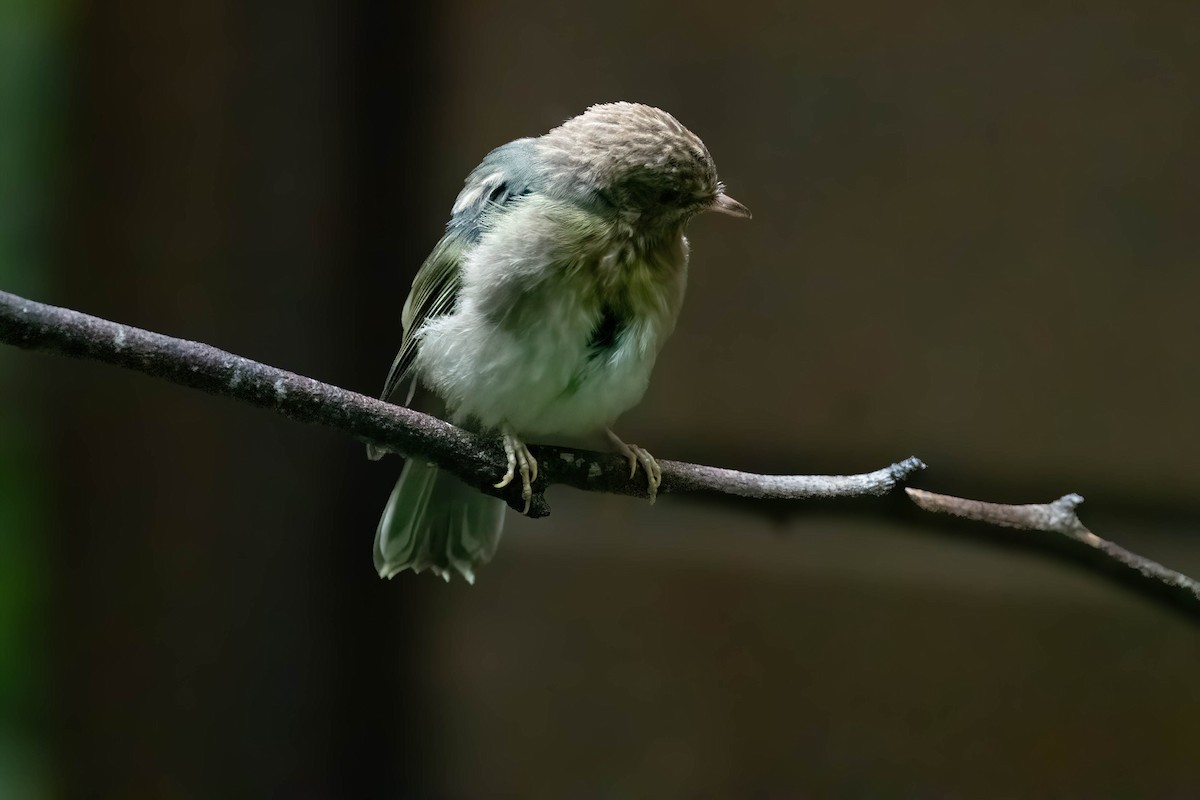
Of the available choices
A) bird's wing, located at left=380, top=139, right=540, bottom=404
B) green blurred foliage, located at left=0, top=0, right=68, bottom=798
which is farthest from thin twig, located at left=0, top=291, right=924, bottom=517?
green blurred foliage, located at left=0, top=0, right=68, bottom=798

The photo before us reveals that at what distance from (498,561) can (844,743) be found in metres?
0.77

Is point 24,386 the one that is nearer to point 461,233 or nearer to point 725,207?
point 461,233

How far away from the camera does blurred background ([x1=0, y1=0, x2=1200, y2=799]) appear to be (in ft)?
5.23

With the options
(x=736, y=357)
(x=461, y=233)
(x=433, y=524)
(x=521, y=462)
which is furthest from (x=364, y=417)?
(x=736, y=357)

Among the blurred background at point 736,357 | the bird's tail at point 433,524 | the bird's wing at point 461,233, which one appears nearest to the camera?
the bird's wing at point 461,233

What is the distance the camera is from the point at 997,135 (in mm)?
1687

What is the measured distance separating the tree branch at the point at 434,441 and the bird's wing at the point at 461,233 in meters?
0.22

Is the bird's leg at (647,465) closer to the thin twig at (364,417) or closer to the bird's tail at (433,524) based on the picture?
the thin twig at (364,417)

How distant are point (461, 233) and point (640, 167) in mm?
261

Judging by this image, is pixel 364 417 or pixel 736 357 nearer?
pixel 364 417

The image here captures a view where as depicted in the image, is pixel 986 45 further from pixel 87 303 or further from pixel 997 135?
pixel 87 303

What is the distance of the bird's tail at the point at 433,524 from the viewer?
1336 mm

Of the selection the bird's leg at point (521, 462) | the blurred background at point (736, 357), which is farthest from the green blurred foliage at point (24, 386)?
the bird's leg at point (521, 462)

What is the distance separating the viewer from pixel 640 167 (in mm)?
1067
